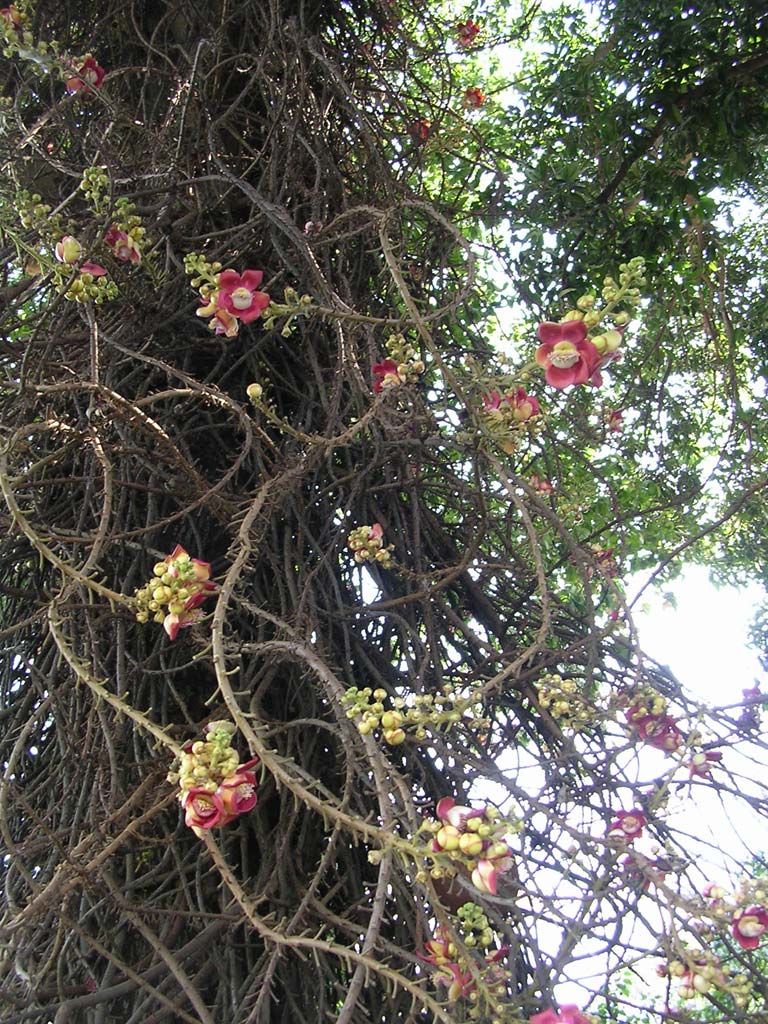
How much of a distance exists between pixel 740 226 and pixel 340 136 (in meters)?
1.05

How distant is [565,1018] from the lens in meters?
0.56

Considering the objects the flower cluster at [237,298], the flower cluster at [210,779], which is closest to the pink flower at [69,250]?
the flower cluster at [237,298]

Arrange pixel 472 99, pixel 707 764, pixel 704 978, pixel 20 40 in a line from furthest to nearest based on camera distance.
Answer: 1. pixel 472 99
2. pixel 20 40
3. pixel 707 764
4. pixel 704 978

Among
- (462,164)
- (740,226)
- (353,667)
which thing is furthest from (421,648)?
(740,226)

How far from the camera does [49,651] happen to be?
0.99 metres

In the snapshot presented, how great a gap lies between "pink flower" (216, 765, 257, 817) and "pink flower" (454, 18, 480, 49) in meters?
1.43

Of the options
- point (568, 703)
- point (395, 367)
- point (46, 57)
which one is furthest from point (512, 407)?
point (46, 57)

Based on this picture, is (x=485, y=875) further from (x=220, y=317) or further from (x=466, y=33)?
(x=466, y=33)

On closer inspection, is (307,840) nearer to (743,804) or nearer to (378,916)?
(378,916)

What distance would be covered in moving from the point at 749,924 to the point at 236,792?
355 millimetres

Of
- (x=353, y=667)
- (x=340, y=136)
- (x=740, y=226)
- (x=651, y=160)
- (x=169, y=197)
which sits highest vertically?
(x=740, y=226)

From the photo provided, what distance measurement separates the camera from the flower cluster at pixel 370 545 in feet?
3.05

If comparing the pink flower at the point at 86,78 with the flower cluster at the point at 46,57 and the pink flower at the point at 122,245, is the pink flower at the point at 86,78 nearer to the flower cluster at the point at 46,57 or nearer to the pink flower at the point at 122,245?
the flower cluster at the point at 46,57

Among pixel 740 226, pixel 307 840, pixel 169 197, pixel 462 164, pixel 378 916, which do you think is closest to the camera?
pixel 378 916
